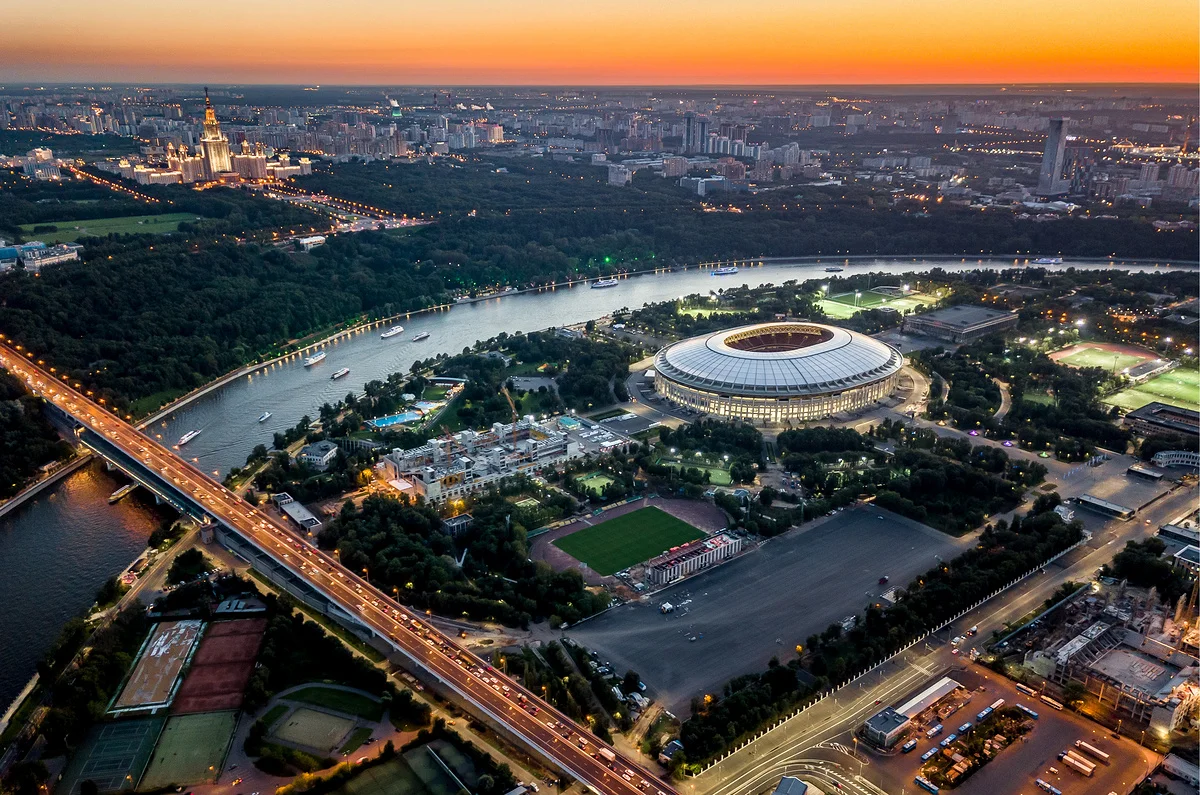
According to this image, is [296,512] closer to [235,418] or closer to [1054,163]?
[235,418]

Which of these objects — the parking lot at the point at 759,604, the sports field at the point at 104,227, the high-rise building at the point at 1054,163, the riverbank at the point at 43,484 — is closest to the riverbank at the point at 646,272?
the riverbank at the point at 43,484

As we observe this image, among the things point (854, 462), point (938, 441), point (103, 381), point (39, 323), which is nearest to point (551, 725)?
point (854, 462)

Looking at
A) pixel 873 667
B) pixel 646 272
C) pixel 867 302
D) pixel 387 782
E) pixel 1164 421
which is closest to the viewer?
pixel 387 782

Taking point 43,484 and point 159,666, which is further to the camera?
point 43,484

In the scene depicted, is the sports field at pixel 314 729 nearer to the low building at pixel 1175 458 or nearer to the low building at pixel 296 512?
the low building at pixel 296 512

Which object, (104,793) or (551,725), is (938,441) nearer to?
(551,725)

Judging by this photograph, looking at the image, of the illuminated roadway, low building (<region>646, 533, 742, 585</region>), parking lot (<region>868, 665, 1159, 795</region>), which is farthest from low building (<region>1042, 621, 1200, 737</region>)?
the illuminated roadway

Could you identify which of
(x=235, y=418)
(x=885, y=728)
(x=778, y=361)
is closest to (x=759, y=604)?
(x=885, y=728)
